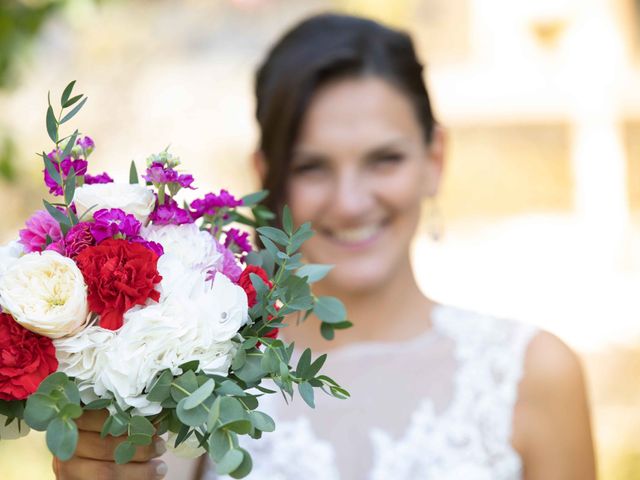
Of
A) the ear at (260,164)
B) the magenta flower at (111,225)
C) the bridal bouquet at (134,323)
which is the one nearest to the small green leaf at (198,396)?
the bridal bouquet at (134,323)

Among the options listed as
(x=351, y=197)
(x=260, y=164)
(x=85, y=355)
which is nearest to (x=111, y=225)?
(x=85, y=355)

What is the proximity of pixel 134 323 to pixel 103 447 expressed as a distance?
0.66 feet

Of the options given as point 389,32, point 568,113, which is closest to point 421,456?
point 389,32

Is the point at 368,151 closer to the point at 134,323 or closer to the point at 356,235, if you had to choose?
the point at 356,235

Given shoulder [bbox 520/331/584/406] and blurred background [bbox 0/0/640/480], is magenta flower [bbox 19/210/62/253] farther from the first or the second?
blurred background [bbox 0/0/640/480]

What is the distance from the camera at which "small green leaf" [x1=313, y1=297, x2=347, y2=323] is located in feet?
4.62

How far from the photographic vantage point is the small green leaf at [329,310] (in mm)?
1409

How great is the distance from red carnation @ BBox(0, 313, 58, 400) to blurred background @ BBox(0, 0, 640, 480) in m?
4.07

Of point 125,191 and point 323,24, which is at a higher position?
point 125,191

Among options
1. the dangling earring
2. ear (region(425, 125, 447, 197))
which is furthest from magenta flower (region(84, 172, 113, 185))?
the dangling earring

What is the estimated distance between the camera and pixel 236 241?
141 cm

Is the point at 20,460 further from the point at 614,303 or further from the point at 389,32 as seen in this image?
the point at 614,303

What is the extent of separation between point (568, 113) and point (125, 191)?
534 centimetres

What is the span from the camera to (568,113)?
6246mm
